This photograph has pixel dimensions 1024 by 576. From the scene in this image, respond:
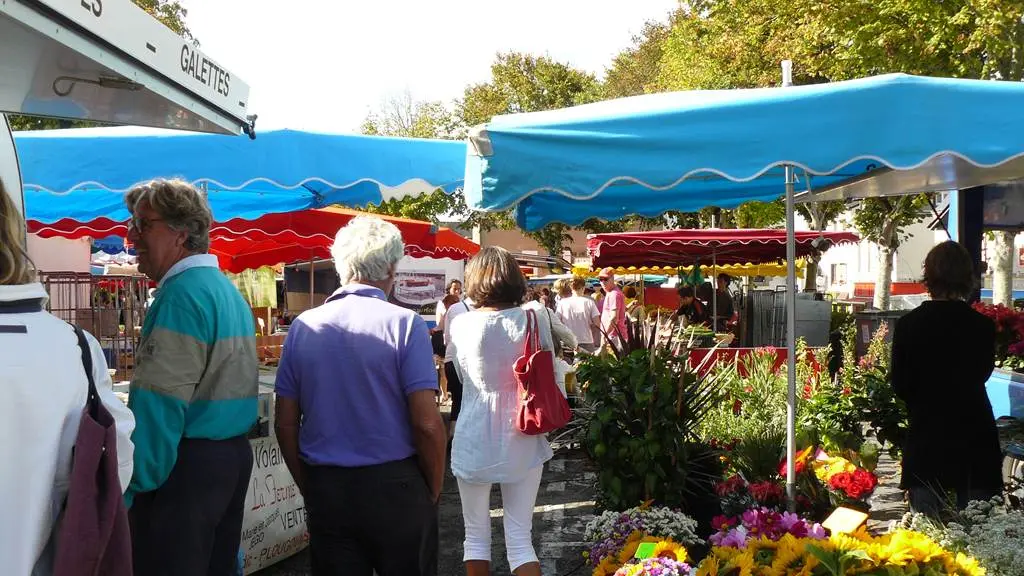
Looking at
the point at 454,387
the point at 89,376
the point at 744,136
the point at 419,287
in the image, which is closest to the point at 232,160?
the point at 744,136

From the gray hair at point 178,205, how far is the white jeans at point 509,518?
1690mm

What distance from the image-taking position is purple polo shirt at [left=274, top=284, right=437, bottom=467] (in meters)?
3.02

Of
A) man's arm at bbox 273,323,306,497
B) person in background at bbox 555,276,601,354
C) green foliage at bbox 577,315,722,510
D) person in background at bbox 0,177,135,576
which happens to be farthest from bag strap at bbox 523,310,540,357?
person in background at bbox 555,276,601,354

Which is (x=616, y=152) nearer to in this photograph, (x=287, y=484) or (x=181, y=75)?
(x=181, y=75)

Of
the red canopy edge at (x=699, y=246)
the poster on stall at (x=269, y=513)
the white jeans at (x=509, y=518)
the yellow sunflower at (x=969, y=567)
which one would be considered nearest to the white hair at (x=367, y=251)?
the white jeans at (x=509, y=518)

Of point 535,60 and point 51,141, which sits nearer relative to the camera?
point 51,141

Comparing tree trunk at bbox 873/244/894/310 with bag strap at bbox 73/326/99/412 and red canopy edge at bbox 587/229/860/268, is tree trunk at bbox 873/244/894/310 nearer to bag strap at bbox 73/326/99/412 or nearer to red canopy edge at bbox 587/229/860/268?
red canopy edge at bbox 587/229/860/268

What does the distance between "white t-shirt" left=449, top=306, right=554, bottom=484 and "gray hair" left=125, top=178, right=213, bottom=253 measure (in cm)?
137

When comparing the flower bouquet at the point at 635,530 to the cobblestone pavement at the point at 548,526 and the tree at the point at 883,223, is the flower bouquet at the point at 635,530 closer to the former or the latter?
the cobblestone pavement at the point at 548,526

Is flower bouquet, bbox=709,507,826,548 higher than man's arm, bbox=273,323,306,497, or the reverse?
man's arm, bbox=273,323,306,497

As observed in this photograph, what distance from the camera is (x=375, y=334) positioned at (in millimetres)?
→ 3053

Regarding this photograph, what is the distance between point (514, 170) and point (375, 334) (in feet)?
3.10

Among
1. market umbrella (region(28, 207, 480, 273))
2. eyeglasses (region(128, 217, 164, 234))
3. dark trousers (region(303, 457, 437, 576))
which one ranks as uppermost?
market umbrella (region(28, 207, 480, 273))

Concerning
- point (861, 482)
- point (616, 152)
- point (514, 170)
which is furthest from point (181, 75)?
point (861, 482)
